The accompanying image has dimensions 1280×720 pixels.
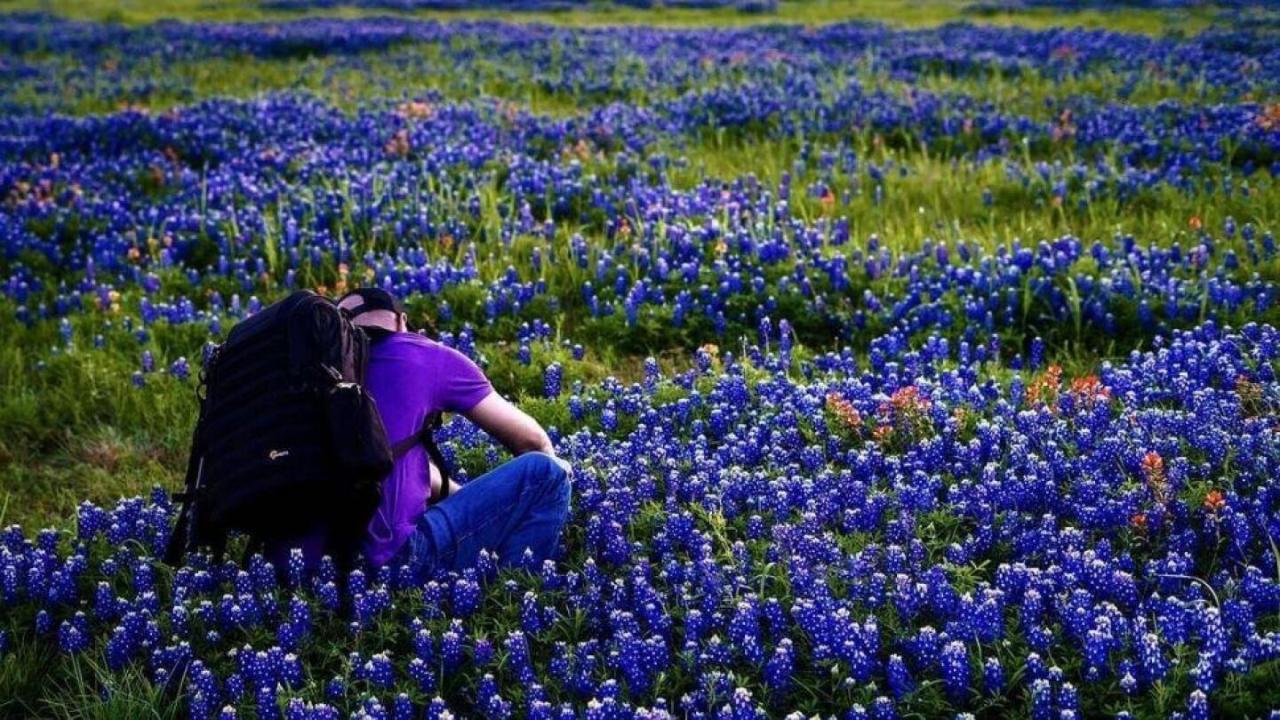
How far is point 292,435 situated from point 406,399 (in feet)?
1.72

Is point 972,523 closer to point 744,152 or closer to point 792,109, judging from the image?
point 744,152

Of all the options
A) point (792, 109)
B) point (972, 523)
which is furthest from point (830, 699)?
point (792, 109)

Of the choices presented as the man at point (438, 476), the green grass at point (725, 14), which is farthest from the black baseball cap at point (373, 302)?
the green grass at point (725, 14)

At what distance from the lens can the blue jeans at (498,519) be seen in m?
5.23

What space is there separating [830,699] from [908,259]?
16.0ft

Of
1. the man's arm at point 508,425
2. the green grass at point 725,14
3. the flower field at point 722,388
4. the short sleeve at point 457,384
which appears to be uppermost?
the green grass at point 725,14

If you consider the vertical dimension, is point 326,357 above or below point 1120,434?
above

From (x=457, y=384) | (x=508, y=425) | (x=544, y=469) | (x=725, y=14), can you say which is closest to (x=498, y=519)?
(x=544, y=469)

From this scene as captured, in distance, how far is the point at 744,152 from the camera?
13.2 metres

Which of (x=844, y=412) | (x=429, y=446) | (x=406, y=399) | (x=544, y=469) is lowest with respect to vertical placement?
(x=844, y=412)

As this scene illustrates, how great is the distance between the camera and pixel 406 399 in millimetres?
5016

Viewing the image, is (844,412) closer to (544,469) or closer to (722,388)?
(722,388)

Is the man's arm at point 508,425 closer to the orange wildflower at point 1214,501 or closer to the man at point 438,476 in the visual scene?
the man at point 438,476

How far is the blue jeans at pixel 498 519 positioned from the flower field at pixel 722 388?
11 centimetres
